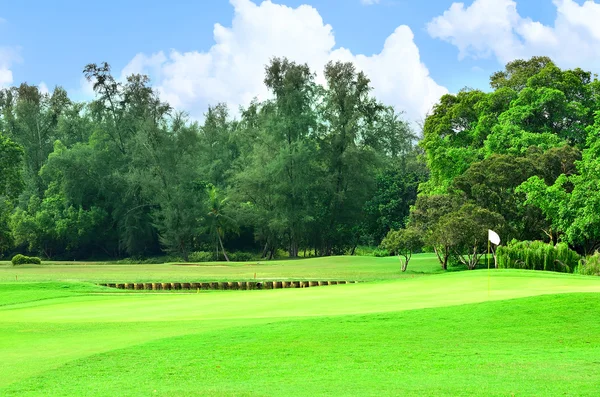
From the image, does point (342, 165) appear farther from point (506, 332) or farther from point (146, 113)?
point (506, 332)

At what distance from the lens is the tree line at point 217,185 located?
81500 mm

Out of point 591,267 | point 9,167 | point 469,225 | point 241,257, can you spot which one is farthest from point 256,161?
point 591,267

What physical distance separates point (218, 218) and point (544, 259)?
155 ft

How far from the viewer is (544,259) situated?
42.0m

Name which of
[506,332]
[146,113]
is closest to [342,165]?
[146,113]

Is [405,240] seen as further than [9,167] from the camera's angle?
No

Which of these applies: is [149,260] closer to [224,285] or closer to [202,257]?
[202,257]

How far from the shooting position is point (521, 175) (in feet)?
163

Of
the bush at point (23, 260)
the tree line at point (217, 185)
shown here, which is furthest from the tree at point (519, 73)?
the bush at point (23, 260)

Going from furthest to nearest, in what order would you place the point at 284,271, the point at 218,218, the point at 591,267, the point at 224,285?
the point at 218,218 → the point at 284,271 → the point at 224,285 → the point at 591,267

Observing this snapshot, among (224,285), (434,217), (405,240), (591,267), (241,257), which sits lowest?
(224,285)

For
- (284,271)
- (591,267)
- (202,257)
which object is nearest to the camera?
(591,267)

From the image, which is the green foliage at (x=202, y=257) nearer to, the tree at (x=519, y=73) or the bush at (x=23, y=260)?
the bush at (x=23, y=260)

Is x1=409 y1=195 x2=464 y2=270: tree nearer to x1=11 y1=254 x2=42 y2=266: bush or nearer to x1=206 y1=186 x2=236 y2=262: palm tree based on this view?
x1=206 y1=186 x2=236 y2=262: palm tree
